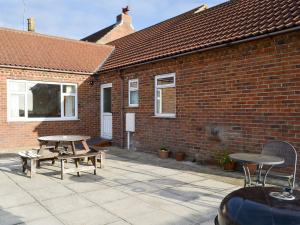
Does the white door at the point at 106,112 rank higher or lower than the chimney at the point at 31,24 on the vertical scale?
lower

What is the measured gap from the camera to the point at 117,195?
5328mm

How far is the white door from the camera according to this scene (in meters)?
13.0

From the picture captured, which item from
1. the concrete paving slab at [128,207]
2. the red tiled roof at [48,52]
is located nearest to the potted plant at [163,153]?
the concrete paving slab at [128,207]

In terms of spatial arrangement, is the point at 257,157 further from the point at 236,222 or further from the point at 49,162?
the point at 49,162

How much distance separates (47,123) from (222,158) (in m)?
8.11

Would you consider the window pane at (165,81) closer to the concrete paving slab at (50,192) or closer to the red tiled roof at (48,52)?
the red tiled roof at (48,52)

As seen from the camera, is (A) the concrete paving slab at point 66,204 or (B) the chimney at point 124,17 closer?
(A) the concrete paving slab at point 66,204

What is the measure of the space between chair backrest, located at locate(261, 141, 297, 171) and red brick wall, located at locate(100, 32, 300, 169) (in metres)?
1.72

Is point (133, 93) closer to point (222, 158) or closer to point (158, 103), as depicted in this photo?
point (158, 103)

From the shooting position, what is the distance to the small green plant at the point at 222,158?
23.7 feet

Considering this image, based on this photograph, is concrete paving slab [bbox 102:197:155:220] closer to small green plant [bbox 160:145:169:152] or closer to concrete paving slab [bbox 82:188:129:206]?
concrete paving slab [bbox 82:188:129:206]

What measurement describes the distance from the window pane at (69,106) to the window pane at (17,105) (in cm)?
187

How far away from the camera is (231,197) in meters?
2.39

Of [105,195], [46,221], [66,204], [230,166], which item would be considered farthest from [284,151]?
[46,221]
